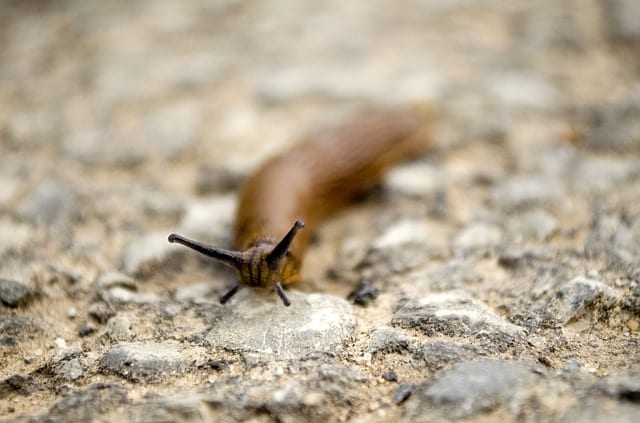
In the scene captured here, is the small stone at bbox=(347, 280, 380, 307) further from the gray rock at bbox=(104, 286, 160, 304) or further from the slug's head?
the gray rock at bbox=(104, 286, 160, 304)

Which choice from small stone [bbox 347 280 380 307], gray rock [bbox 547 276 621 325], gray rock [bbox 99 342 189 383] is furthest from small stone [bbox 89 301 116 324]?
gray rock [bbox 547 276 621 325]

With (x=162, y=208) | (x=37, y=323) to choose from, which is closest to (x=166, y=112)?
(x=162, y=208)

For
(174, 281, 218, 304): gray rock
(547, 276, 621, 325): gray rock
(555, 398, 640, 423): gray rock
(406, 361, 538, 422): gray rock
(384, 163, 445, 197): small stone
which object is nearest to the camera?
(555, 398, 640, 423): gray rock

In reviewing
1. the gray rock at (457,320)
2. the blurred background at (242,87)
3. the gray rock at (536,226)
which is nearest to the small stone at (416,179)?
the blurred background at (242,87)

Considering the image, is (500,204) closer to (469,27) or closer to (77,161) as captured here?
(469,27)

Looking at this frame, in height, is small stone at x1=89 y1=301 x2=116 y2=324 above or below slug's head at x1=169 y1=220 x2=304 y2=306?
below

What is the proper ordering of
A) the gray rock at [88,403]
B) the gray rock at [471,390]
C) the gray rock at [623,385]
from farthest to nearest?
1. the gray rock at [88,403]
2. the gray rock at [471,390]
3. the gray rock at [623,385]

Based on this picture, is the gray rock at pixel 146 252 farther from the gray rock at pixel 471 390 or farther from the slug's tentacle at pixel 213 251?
the gray rock at pixel 471 390
